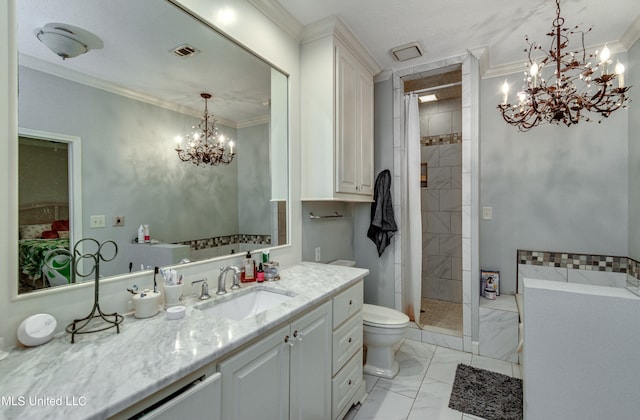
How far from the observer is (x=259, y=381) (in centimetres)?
113

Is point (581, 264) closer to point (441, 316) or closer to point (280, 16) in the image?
point (441, 316)

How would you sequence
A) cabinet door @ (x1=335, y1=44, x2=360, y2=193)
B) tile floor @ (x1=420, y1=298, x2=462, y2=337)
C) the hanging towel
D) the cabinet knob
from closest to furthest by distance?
the cabinet knob < cabinet door @ (x1=335, y1=44, x2=360, y2=193) < the hanging towel < tile floor @ (x1=420, y1=298, x2=462, y2=337)

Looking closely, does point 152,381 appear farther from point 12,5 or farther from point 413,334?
point 413,334

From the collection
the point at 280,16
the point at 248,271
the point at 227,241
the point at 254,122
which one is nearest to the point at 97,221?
the point at 227,241

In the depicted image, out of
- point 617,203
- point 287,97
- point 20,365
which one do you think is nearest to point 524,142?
point 617,203

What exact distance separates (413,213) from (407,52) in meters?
1.48

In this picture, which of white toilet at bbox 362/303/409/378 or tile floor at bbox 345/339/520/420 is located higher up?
white toilet at bbox 362/303/409/378

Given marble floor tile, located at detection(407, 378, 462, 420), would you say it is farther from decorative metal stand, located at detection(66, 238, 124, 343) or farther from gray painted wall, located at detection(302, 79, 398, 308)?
decorative metal stand, located at detection(66, 238, 124, 343)

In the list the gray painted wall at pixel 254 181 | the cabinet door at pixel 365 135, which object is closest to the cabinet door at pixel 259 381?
the gray painted wall at pixel 254 181

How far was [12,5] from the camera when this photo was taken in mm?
996

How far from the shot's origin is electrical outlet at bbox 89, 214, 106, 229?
119cm

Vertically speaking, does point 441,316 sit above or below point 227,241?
below

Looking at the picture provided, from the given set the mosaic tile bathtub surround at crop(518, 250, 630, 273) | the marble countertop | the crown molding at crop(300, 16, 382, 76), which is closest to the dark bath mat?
the mosaic tile bathtub surround at crop(518, 250, 630, 273)

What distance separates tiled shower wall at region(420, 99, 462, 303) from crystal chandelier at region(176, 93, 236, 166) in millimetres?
2941
